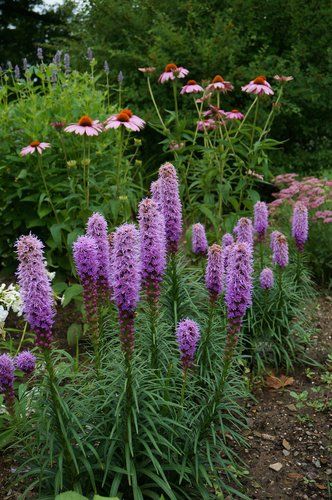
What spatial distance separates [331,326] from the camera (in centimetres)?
444

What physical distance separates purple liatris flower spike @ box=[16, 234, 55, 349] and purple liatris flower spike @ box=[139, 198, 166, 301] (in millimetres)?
431

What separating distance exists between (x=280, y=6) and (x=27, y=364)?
6.22 m

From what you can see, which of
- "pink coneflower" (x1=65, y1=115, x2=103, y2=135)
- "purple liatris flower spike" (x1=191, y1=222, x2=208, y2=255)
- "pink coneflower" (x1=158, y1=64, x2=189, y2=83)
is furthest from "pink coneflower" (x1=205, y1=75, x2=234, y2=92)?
"purple liatris flower spike" (x1=191, y1=222, x2=208, y2=255)

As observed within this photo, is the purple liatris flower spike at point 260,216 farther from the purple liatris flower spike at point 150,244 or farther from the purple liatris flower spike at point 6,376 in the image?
the purple liatris flower spike at point 6,376

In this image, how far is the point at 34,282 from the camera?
6.56 feet

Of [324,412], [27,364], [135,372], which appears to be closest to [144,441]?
[135,372]

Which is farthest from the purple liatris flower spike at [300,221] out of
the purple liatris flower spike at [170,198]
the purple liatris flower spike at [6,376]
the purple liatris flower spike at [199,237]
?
the purple liatris flower spike at [6,376]

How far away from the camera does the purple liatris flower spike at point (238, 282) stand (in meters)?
2.29

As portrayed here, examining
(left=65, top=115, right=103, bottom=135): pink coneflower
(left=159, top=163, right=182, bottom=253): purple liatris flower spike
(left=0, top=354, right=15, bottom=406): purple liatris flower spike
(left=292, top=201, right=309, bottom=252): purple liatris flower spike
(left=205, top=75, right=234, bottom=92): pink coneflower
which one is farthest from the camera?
(left=205, top=75, right=234, bottom=92): pink coneflower

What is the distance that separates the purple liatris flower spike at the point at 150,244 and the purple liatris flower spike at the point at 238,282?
29cm

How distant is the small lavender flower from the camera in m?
2.52

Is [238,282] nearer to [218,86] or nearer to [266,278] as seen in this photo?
[266,278]

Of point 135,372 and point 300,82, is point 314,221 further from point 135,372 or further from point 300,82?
point 135,372

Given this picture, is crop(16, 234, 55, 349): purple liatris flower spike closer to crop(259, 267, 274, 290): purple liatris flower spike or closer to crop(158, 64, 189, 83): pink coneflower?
crop(259, 267, 274, 290): purple liatris flower spike
